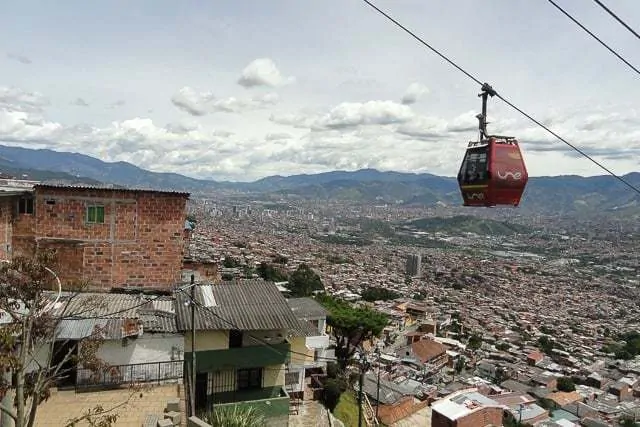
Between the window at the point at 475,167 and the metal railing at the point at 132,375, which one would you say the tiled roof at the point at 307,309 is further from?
the window at the point at 475,167

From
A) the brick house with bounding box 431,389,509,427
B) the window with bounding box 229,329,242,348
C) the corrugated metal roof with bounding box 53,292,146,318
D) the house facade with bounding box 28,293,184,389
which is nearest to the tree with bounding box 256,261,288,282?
the brick house with bounding box 431,389,509,427

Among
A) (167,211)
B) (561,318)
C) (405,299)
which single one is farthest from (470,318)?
(167,211)

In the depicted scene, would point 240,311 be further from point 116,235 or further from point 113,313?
point 116,235

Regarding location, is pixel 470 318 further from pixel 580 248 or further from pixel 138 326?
pixel 580 248

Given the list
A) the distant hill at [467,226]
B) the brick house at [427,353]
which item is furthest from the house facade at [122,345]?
the distant hill at [467,226]

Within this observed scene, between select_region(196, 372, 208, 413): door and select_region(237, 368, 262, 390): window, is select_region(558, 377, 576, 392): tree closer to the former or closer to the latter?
select_region(237, 368, 262, 390): window
